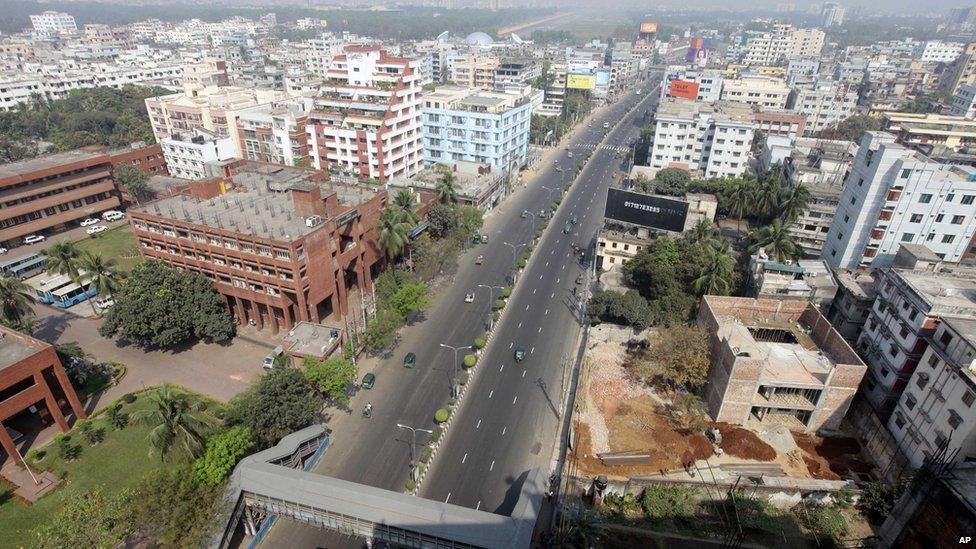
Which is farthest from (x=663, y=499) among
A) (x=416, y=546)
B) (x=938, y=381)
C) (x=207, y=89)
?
(x=207, y=89)

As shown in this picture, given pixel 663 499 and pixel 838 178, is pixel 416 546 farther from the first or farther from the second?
pixel 838 178

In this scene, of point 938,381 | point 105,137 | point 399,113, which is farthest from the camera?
point 105,137

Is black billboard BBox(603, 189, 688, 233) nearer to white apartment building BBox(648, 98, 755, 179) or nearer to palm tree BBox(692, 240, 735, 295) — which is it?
palm tree BBox(692, 240, 735, 295)

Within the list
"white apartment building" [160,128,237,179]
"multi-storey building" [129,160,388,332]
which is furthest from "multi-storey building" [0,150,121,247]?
"multi-storey building" [129,160,388,332]

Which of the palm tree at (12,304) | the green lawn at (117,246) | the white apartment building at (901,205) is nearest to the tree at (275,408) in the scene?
A: the palm tree at (12,304)

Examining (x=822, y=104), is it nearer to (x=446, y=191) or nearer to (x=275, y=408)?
(x=446, y=191)
